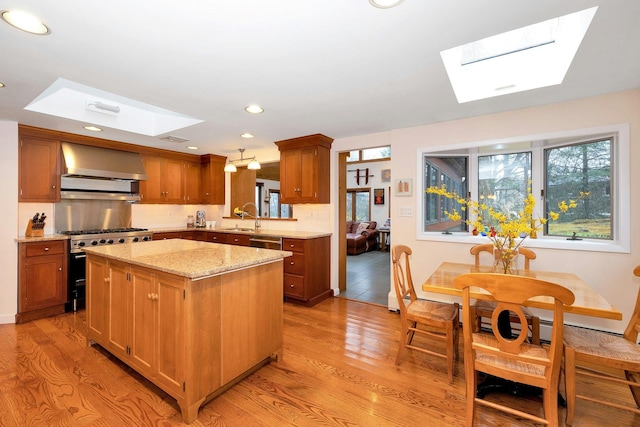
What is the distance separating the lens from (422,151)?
354cm

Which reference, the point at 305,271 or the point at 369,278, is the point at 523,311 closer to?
the point at 305,271

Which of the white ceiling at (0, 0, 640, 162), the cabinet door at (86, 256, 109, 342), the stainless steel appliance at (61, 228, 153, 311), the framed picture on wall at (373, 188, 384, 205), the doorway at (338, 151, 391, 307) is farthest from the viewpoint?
the framed picture on wall at (373, 188, 384, 205)

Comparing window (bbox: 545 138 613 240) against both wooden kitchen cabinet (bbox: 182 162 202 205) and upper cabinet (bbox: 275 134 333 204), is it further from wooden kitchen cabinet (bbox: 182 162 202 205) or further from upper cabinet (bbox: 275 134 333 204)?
wooden kitchen cabinet (bbox: 182 162 202 205)

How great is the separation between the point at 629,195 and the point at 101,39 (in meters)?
4.25

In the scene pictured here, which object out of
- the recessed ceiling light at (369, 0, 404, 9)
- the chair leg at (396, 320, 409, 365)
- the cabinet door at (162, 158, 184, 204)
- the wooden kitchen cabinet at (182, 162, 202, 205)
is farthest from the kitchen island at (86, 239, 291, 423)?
the wooden kitchen cabinet at (182, 162, 202, 205)

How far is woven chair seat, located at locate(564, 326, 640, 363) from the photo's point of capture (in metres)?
1.66

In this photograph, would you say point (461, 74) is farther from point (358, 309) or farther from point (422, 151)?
point (358, 309)

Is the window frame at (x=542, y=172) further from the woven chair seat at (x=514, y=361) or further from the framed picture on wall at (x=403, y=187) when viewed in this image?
the woven chair seat at (x=514, y=361)

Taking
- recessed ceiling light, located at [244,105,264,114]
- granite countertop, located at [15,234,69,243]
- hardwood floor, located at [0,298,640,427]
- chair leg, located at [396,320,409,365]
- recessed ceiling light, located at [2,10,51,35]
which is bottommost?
hardwood floor, located at [0,298,640,427]

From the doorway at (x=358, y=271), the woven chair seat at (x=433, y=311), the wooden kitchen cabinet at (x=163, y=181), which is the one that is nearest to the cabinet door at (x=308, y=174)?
the doorway at (x=358, y=271)

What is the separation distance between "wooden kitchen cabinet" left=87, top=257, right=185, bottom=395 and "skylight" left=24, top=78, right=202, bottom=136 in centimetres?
171

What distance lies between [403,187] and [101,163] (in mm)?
4256

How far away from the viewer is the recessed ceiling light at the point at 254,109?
2.90 metres

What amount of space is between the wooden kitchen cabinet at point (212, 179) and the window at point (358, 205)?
5.26 meters
